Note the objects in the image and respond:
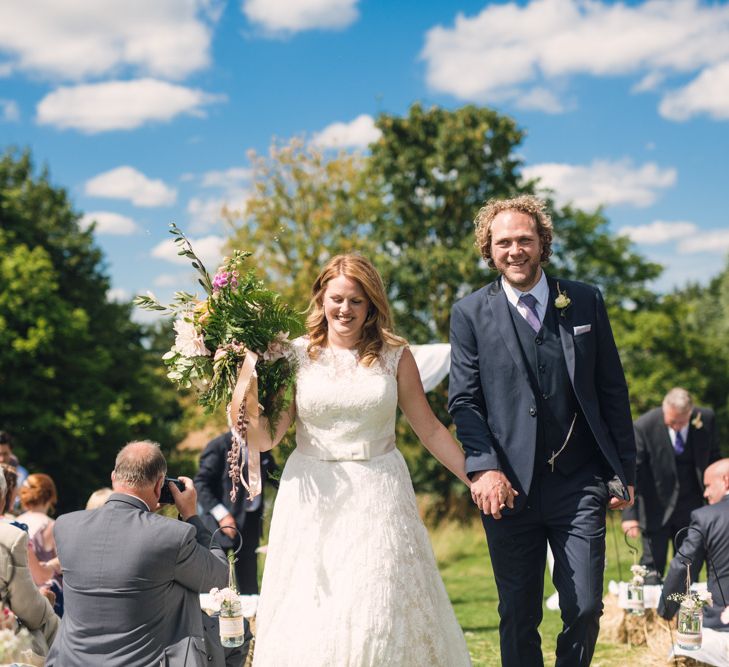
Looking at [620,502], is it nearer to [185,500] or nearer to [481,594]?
[185,500]

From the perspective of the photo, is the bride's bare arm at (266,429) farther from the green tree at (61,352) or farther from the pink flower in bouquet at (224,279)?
the green tree at (61,352)

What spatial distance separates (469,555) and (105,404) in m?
14.4

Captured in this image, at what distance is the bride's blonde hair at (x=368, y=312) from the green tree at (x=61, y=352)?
22.4 m

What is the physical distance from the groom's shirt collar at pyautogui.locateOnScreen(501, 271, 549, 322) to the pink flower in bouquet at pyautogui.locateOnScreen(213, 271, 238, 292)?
1323 millimetres

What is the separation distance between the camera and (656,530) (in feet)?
27.3

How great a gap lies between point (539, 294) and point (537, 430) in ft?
2.17

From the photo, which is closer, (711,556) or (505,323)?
(505,323)

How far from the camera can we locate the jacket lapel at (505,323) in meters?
3.90

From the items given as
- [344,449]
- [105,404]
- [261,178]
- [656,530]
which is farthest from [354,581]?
[261,178]

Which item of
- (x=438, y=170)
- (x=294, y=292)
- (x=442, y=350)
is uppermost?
(x=438, y=170)

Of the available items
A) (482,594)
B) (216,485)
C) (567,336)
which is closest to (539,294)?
(567,336)

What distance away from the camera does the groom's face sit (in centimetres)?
397

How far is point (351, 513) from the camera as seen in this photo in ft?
12.9

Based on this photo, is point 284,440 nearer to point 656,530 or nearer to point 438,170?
point 656,530
